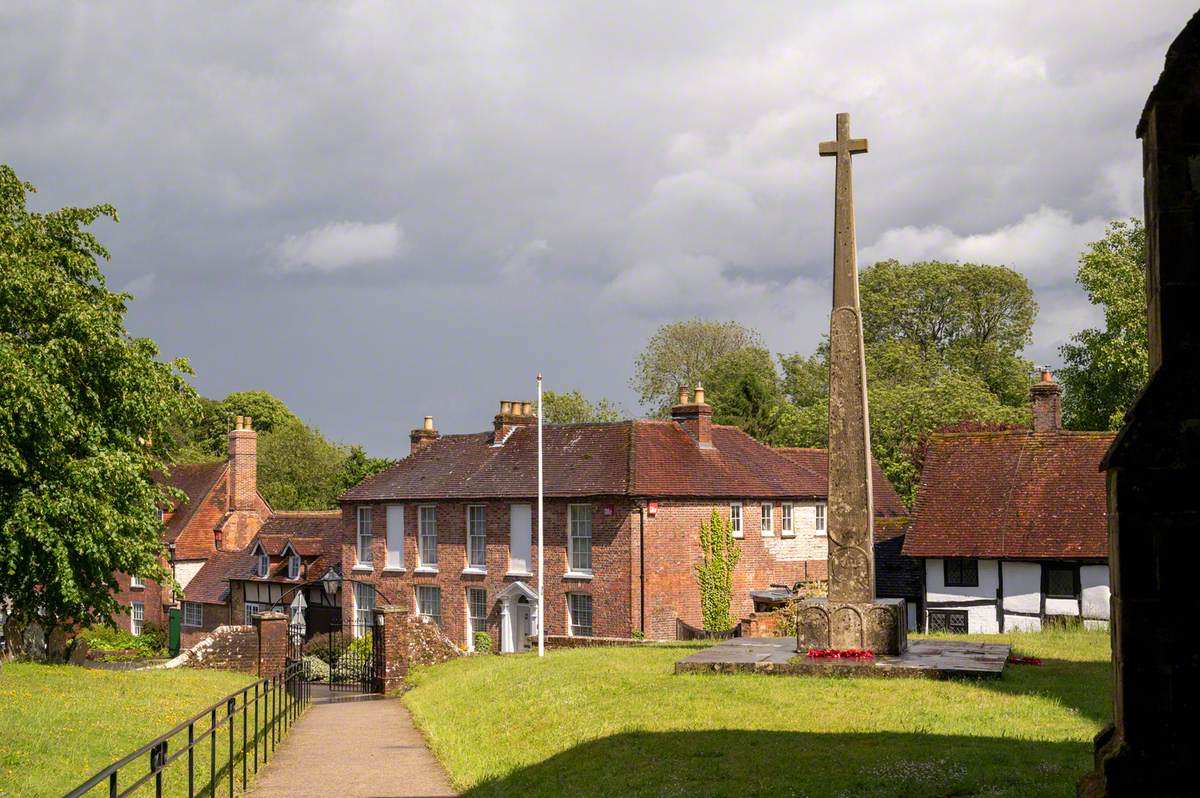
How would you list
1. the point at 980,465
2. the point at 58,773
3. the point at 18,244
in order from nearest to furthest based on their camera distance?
the point at 58,773, the point at 18,244, the point at 980,465

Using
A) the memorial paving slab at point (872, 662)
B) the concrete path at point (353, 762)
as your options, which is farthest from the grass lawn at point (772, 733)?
the concrete path at point (353, 762)

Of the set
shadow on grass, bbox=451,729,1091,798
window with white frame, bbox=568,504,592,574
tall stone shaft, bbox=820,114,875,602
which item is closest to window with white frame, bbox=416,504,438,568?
window with white frame, bbox=568,504,592,574

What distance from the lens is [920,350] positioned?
220 feet

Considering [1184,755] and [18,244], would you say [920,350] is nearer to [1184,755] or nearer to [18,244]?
[18,244]

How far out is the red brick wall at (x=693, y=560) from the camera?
127 feet

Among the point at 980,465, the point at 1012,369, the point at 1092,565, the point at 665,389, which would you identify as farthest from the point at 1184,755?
the point at 665,389

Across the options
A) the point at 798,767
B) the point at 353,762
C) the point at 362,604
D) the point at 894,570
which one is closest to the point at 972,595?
the point at 894,570

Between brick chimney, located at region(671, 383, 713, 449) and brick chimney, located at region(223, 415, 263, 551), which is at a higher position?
brick chimney, located at region(671, 383, 713, 449)

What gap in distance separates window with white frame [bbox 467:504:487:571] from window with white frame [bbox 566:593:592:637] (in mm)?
4104

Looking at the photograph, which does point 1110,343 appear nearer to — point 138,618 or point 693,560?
point 693,560

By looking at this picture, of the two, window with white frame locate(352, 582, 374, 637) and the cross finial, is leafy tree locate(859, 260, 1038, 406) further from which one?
the cross finial

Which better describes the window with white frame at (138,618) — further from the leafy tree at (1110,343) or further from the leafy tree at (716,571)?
the leafy tree at (1110,343)

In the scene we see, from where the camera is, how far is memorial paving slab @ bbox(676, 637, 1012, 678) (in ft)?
59.7

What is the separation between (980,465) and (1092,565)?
5.43 m
